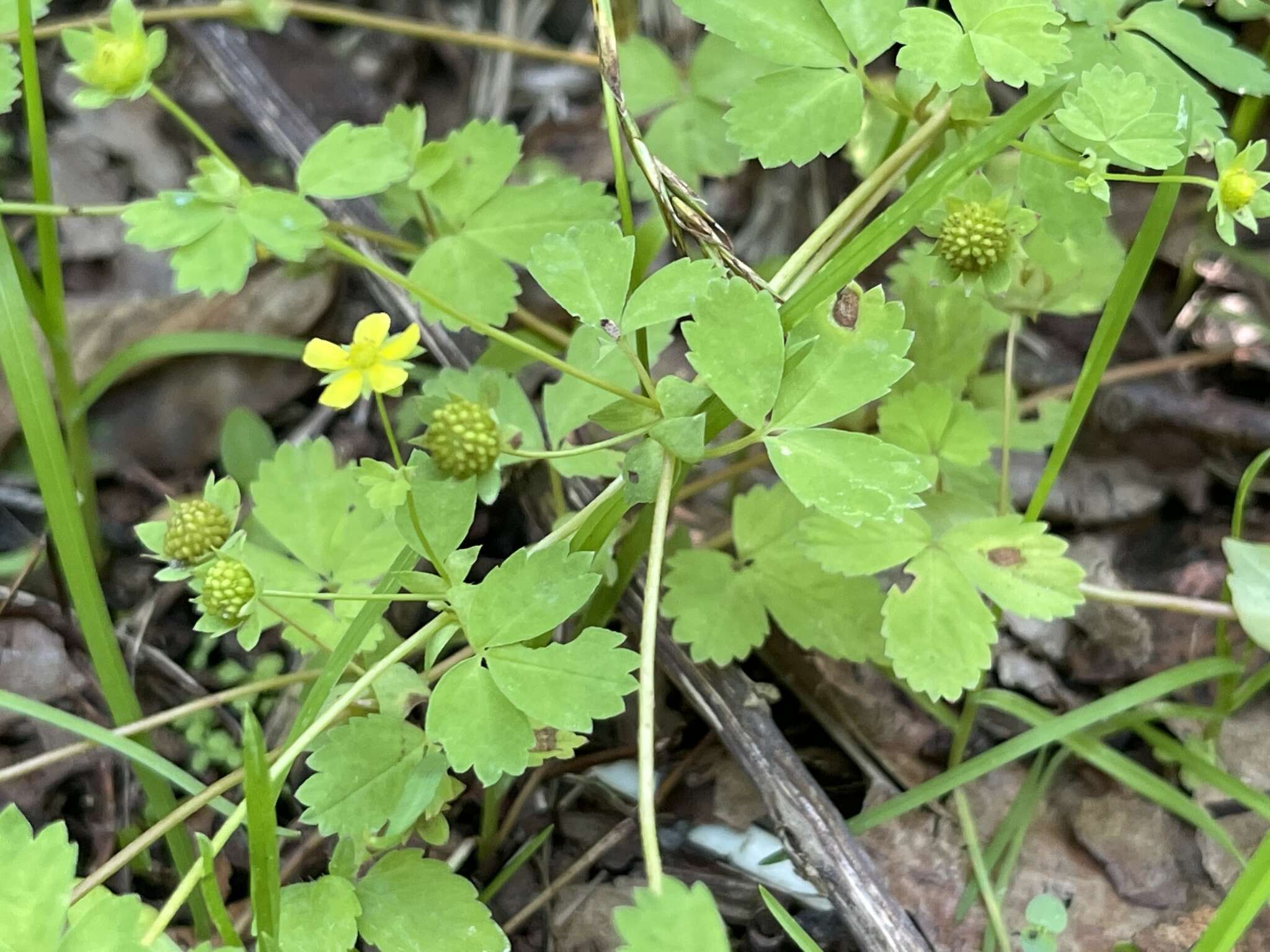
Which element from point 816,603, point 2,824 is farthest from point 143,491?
point 816,603

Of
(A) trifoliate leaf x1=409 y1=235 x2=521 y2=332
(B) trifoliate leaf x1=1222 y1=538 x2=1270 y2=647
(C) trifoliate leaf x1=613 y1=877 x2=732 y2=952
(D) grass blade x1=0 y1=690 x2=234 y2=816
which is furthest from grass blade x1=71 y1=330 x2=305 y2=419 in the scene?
(B) trifoliate leaf x1=1222 y1=538 x2=1270 y2=647

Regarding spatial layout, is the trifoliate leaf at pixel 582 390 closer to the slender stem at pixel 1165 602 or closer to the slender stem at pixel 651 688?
the slender stem at pixel 651 688

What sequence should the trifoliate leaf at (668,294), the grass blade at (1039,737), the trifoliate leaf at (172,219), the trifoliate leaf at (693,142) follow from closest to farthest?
the trifoliate leaf at (668,294), the trifoliate leaf at (172,219), the grass blade at (1039,737), the trifoliate leaf at (693,142)

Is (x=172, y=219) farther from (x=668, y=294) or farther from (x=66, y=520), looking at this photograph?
(x=668, y=294)

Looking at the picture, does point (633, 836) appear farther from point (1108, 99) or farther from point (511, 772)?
point (1108, 99)

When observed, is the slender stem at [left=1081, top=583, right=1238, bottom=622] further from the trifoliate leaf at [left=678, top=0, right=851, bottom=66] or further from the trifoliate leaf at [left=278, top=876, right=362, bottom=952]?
the trifoliate leaf at [left=278, top=876, right=362, bottom=952]

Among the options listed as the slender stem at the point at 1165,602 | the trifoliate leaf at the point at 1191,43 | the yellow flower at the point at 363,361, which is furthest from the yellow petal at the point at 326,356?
the trifoliate leaf at the point at 1191,43

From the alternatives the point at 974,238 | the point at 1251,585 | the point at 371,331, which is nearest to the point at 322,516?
the point at 371,331

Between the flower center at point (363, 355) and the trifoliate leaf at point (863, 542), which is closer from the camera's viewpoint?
the flower center at point (363, 355)
